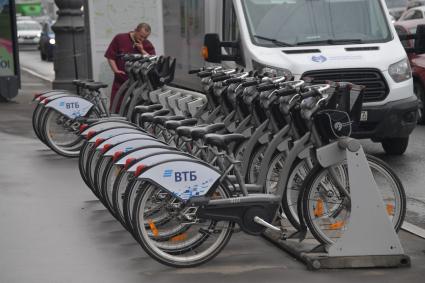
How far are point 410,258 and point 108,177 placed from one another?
2.52 m

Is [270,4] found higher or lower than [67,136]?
higher

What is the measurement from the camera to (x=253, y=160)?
8.30 meters

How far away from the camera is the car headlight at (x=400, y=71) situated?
12.4 meters

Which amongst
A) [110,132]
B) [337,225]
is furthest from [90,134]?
[337,225]

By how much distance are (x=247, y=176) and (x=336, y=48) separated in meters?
4.63

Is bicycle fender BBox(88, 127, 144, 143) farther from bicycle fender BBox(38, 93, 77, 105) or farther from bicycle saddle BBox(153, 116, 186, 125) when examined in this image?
bicycle fender BBox(38, 93, 77, 105)

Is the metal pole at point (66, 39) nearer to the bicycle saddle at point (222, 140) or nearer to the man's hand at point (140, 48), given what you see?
the man's hand at point (140, 48)

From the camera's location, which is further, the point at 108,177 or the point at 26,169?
the point at 26,169

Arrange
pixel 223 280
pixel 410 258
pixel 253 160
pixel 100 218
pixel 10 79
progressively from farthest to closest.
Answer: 1. pixel 10 79
2. pixel 100 218
3. pixel 253 160
4. pixel 410 258
5. pixel 223 280

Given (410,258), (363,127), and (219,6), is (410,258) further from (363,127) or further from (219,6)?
(219,6)

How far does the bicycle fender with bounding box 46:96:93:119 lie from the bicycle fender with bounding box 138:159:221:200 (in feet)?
18.6

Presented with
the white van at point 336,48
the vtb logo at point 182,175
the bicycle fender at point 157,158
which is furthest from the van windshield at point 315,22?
the vtb logo at point 182,175

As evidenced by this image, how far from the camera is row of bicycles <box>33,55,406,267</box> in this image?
6.99 meters

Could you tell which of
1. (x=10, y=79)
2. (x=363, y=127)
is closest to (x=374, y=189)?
(x=363, y=127)
